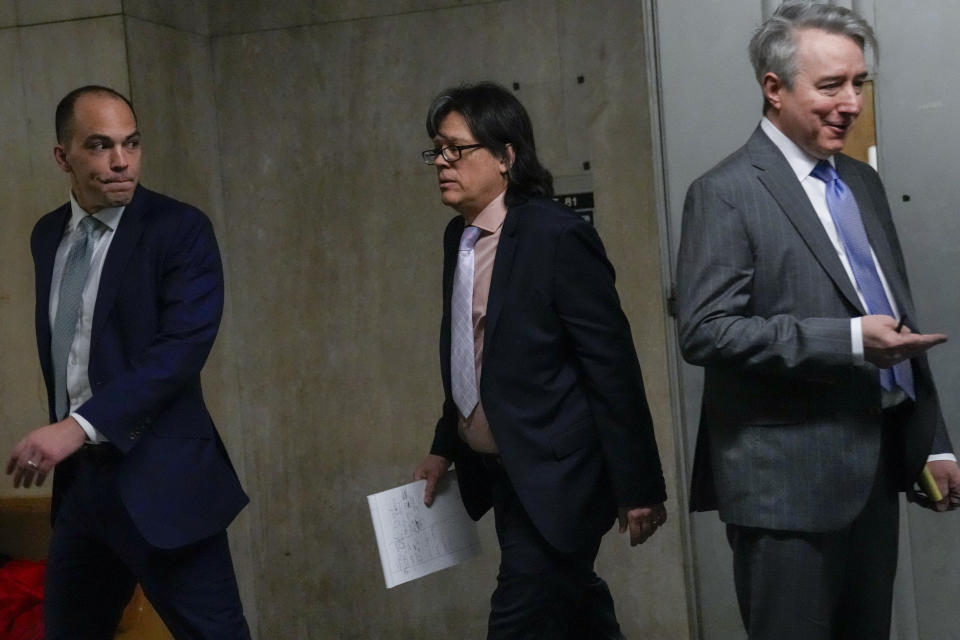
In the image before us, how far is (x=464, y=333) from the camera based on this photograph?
10.8 ft

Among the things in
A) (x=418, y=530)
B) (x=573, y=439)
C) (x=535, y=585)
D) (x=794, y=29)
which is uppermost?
(x=794, y=29)

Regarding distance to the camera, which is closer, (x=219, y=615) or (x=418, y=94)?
(x=219, y=615)

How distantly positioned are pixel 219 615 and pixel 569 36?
7.91 ft

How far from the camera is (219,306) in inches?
137

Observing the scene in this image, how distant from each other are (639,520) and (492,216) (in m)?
0.87

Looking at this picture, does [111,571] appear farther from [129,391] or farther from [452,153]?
[452,153]

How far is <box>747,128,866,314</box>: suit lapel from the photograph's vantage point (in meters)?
2.64

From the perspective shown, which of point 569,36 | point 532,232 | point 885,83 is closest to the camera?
point 532,232

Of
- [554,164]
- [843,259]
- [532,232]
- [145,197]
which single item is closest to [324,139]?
[554,164]

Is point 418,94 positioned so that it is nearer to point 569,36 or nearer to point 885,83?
point 569,36

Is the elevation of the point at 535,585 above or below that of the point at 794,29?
below

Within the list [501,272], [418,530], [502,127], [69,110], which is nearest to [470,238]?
[501,272]

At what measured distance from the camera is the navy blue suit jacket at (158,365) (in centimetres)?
325

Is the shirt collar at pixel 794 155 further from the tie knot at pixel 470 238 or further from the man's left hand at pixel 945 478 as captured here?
the tie knot at pixel 470 238
